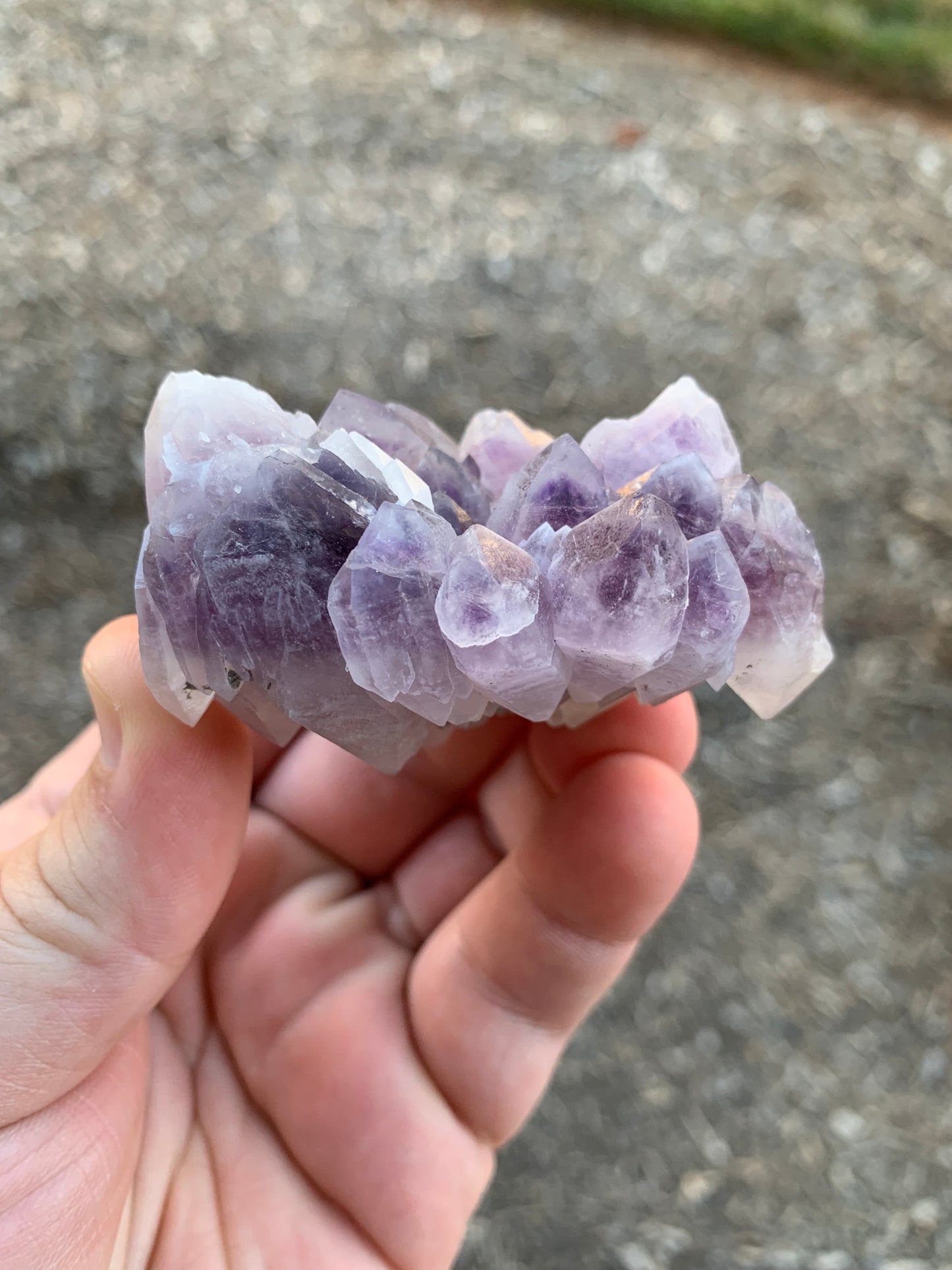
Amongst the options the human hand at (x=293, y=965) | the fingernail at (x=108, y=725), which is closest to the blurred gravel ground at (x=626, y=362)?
the human hand at (x=293, y=965)

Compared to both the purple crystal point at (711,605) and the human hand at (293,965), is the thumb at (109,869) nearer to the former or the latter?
the human hand at (293,965)

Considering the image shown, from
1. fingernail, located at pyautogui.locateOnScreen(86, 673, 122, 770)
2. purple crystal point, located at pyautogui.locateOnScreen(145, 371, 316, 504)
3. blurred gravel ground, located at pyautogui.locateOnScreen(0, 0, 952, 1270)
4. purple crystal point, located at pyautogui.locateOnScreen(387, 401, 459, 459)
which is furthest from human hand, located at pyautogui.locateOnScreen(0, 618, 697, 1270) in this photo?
blurred gravel ground, located at pyautogui.locateOnScreen(0, 0, 952, 1270)

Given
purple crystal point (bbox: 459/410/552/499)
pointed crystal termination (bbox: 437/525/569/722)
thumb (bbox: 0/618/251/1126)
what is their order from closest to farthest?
1. pointed crystal termination (bbox: 437/525/569/722)
2. thumb (bbox: 0/618/251/1126)
3. purple crystal point (bbox: 459/410/552/499)

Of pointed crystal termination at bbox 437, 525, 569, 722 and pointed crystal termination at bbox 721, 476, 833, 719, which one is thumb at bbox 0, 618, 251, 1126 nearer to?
pointed crystal termination at bbox 437, 525, 569, 722

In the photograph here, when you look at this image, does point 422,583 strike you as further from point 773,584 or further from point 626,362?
point 626,362

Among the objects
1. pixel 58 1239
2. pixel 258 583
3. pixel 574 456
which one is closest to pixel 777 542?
pixel 574 456

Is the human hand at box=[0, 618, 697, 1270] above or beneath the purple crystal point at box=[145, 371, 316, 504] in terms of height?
beneath

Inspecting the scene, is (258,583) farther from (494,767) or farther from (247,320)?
(247,320)
